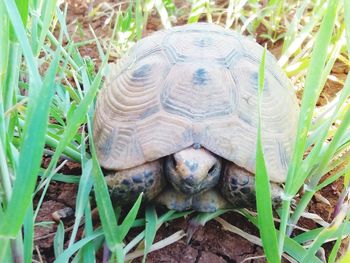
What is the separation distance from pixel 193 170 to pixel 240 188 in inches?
5.7

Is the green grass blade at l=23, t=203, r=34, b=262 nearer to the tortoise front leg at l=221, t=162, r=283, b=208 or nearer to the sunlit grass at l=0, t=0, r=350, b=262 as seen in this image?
the sunlit grass at l=0, t=0, r=350, b=262

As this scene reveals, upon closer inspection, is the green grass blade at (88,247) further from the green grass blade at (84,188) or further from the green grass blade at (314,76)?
the green grass blade at (314,76)

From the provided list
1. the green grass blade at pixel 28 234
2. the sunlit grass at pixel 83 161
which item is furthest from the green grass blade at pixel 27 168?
the green grass blade at pixel 28 234

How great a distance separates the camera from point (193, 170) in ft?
3.83

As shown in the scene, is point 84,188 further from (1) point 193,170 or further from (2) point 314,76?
(2) point 314,76

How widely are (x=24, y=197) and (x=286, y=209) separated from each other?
503mm

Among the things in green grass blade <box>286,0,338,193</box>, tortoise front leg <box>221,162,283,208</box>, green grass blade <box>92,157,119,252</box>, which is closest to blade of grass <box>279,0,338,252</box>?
green grass blade <box>286,0,338,193</box>

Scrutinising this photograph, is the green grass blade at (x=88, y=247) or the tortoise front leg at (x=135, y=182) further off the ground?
the tortoise front leg at (x=135, y=182)

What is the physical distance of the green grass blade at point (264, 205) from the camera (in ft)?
3.03

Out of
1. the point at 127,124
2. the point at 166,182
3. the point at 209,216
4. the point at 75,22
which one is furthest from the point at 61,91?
the point at 75,22

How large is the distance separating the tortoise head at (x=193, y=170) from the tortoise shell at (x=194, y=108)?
22 mm

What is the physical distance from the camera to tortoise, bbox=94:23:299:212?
4.03 ft

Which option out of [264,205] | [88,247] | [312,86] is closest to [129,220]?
[88,247]

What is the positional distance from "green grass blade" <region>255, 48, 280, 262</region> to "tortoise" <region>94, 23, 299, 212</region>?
225 mm
